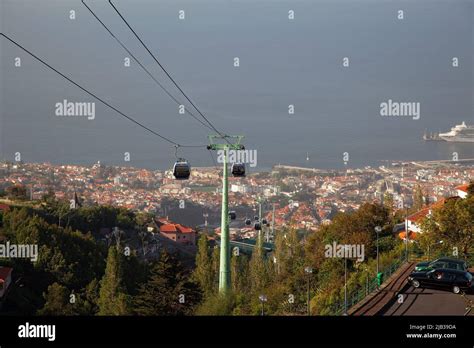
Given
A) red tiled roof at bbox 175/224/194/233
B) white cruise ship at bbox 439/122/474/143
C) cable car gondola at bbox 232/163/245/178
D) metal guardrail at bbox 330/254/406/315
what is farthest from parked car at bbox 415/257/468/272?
white cruise ship at bbox 439/122/474/143

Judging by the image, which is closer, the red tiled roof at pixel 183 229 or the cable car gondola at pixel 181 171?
the cable car gondola at pixel 181 171

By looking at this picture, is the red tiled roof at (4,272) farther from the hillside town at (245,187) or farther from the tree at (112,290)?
the hillside town at (245,187)

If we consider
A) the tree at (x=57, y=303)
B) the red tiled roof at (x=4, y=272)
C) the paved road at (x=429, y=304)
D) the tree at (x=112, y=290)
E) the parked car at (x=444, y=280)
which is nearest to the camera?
the paved road at (x=429, y=304)

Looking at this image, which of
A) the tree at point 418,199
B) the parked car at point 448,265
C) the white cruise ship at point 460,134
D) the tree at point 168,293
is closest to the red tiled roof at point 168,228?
the tree at point 418,199

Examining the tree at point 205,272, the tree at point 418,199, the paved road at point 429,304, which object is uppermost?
the tree at point 418,199

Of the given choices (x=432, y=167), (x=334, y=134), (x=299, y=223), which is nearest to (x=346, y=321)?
(x=299, y=223)

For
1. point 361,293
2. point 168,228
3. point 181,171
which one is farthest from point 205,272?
point 168,228

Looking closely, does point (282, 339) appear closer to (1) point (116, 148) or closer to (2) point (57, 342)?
(2) point (57, 342)
